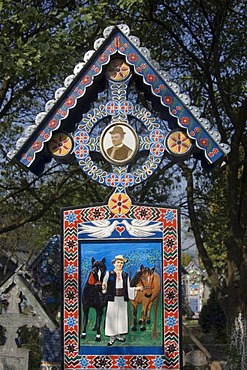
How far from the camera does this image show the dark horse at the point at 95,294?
7.38 m

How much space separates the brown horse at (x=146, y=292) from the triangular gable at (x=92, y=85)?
1307 millimetres

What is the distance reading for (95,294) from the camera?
7.41 metres

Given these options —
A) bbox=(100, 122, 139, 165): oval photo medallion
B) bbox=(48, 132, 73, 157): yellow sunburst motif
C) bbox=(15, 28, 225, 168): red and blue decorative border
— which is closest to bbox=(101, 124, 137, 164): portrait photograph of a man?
bbox=(100, 122, 139, 165): oval photo medallion

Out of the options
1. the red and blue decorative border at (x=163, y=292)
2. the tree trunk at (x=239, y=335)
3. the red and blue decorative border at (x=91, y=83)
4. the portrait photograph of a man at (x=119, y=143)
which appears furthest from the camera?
the tree trunk at (x=239, y=335)

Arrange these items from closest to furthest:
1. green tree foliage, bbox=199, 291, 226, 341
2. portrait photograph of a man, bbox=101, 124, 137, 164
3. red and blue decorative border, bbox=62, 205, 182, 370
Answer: red and blue decorative border, bbox=62, 205, 182, 370, portrait photograph of a man, bbox=101, 124, 137, 164, green tree foliage, bbox=199, 291, 226, 341

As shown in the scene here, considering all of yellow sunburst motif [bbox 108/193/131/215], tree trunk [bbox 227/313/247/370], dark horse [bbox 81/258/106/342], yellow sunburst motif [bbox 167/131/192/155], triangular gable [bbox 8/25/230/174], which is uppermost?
triangular gable [bbox 8/25/230/174]

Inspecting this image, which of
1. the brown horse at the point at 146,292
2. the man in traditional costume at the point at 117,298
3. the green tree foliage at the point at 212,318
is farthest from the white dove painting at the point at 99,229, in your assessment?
the green tree foliage at the point at 212,318

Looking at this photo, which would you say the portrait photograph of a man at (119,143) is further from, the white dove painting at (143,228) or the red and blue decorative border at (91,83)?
the white dove painting at (143,228)

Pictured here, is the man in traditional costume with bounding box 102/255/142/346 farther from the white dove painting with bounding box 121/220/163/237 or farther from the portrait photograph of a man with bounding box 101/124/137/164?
the portrait photograph of a man with bounding box 101/124/137/164

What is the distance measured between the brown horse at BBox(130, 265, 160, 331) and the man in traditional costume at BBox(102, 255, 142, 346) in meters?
0.05

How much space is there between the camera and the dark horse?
7.38 meters

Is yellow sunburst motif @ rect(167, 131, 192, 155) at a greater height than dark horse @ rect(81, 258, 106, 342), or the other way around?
yellow sunburst motif @ rect(167, 131, 192, 155)

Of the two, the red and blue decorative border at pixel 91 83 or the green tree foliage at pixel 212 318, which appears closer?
the red and blue decorative border at pixel 91 83

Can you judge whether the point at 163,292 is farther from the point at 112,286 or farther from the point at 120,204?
the point at 120,204
